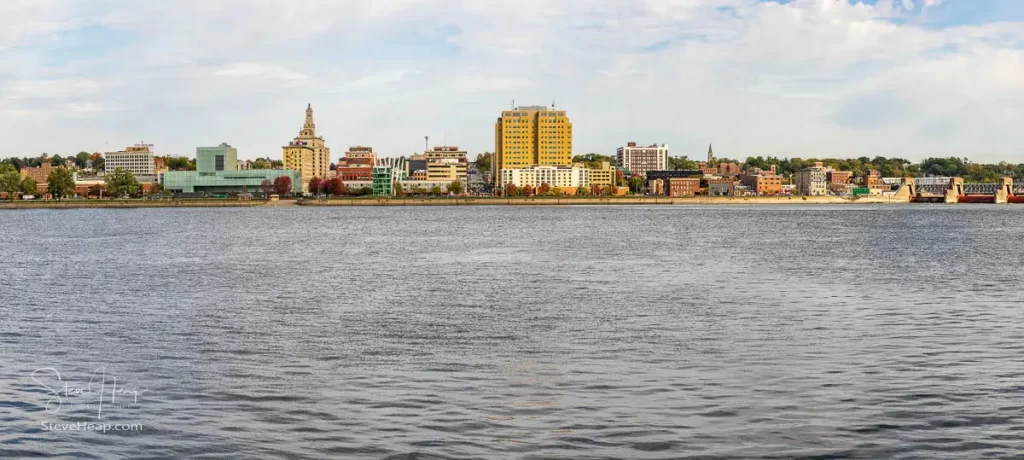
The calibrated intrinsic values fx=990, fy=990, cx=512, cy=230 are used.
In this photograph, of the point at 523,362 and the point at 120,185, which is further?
the point at 120,185

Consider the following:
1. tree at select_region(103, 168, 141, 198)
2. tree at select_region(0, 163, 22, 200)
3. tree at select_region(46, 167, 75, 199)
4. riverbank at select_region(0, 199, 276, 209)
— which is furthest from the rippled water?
tree at select_region(0, 163, 22, 200)

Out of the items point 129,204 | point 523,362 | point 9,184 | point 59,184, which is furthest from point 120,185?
point 523,362

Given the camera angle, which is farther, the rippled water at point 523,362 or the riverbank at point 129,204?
the riverbank at point 129,204

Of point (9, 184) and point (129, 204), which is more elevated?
point (9, 184)

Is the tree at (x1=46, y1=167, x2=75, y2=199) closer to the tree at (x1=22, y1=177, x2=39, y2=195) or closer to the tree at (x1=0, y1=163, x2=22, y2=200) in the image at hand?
the tree at (x1=22, y1=177, x2=39, y2=195)

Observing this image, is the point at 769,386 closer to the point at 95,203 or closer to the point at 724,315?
the point at 724,315

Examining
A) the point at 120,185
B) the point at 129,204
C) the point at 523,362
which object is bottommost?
the point at 523,362

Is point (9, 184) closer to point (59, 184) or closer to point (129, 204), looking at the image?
point (59, 184)

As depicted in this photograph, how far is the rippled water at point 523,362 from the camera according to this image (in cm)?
1161

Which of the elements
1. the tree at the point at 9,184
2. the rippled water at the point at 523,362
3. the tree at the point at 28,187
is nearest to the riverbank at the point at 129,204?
the tree at the point at 9,184

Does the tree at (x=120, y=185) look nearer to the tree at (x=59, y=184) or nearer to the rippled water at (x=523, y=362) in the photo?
the tree at (x=59, y=184)

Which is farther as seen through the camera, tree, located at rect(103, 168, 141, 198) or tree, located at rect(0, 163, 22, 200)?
tree, located at rect(103, 168, 141, 198)

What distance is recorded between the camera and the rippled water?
11.6m

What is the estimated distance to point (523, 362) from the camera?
54.6 feet
